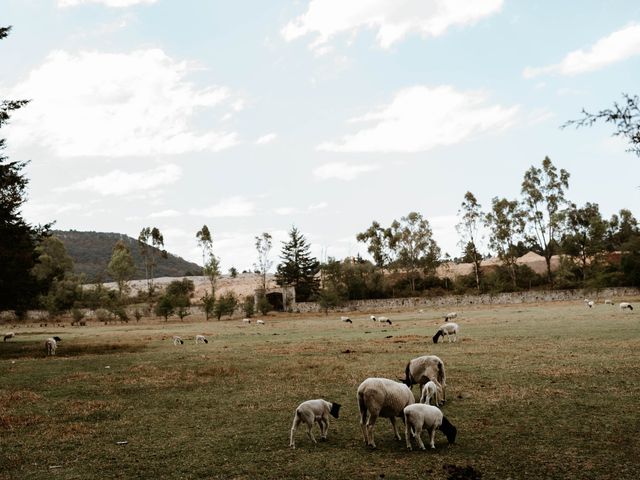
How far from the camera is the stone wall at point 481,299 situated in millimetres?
72438

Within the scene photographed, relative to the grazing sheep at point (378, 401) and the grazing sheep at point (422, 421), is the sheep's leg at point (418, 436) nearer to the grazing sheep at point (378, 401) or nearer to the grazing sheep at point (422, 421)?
the grazing sheep at point (422, 421)

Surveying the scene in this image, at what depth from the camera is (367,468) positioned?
8.46 m

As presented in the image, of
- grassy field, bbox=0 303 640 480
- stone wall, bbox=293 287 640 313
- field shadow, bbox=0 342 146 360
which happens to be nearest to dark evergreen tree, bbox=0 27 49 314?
field shadow, bbox=0 342 146 360

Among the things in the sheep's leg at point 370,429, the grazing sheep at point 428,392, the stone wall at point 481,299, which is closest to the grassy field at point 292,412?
the sheep's leg at point 370,429

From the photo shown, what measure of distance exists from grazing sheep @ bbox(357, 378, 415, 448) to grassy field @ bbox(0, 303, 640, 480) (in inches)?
17.4

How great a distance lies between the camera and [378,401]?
9602 millimetres

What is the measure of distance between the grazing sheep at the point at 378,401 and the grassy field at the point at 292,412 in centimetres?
44

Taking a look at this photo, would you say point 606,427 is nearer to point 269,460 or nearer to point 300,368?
point 269,460

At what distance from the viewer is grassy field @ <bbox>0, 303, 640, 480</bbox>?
8.66 meters

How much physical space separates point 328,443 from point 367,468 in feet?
5.41

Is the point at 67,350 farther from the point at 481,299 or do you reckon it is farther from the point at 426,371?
the point at 481,299

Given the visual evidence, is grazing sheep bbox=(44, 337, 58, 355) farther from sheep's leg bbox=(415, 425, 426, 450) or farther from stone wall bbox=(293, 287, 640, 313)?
stone wall bbox=(293, 287, 640, 313)

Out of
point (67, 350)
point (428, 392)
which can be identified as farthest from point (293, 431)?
point (67, 350)

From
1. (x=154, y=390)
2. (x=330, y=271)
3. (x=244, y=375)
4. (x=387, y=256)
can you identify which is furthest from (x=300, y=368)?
(x=387, y=256)
